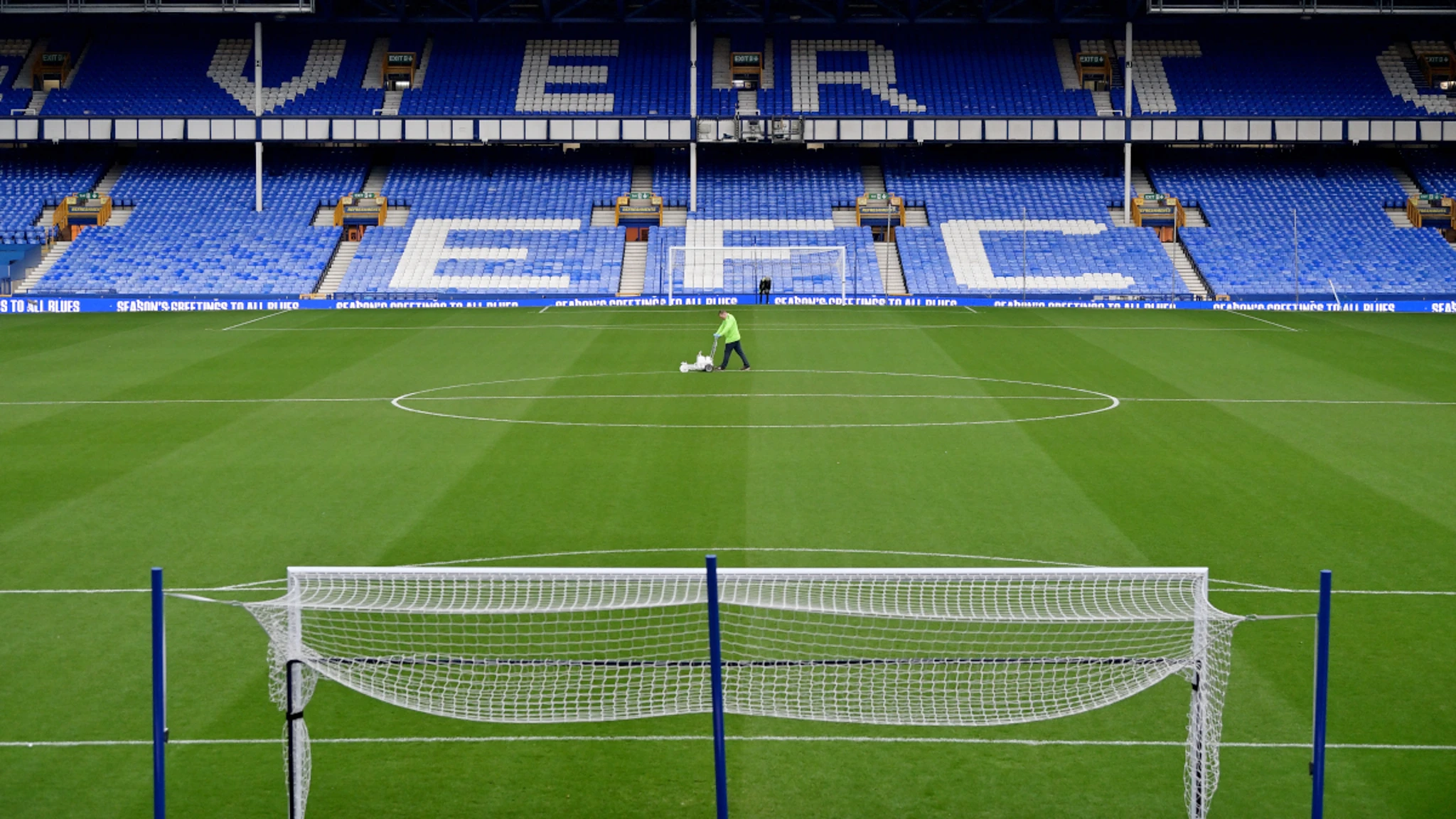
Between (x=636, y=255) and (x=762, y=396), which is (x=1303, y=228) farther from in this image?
(x=762, y=396)

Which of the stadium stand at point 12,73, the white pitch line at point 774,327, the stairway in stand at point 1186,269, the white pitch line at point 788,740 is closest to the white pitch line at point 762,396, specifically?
the white pitch line at point 774,327

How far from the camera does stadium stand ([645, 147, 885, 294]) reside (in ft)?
192

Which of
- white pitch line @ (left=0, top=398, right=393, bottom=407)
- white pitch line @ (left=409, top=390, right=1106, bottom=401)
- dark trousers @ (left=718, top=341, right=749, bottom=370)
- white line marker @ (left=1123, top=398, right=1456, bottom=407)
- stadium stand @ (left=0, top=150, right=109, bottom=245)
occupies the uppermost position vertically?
stadium stand @ (left=0, top=150, right=109, bottom=245)

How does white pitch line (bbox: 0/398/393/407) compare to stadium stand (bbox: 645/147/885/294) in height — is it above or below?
below

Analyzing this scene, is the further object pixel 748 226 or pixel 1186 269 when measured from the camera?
pixel 748 226

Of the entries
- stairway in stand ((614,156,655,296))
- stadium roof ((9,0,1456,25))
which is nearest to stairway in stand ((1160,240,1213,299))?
stadium roof ((9,0,1456,25))

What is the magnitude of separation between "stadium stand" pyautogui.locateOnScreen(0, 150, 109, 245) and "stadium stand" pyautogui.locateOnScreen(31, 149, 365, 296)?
66.3 inches

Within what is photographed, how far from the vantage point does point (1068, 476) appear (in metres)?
18.8

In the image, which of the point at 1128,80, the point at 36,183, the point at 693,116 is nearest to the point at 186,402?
the point at 693,116

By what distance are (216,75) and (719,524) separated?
5799 centimetres

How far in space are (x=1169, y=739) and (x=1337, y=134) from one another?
60082 mm

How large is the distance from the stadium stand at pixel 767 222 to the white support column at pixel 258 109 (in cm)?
1756

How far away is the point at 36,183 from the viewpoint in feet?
211

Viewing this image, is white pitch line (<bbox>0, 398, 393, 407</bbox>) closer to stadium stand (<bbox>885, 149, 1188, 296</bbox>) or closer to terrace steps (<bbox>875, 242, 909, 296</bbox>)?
terrace steps (<bbox>875, 242, 909, 296</bbox>)
